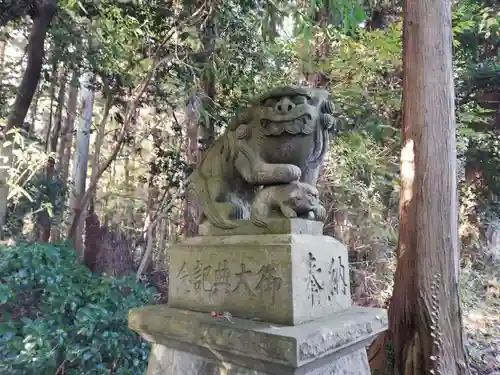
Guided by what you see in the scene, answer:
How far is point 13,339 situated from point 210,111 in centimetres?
235

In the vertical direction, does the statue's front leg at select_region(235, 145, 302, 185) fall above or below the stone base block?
above

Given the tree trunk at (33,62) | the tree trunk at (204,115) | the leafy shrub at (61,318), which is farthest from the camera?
the tree trunk at (204,115)

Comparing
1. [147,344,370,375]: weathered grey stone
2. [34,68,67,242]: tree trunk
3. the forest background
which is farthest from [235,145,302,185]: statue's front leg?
[34,68,67,242]: tree trunk

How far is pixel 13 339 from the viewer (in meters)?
2.32

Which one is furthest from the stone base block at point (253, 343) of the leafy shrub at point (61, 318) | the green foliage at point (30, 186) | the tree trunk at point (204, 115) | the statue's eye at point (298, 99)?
the green foliage at point (30, 186)

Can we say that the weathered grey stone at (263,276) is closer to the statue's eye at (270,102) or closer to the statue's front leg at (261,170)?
the statue's front leg at (261,170)

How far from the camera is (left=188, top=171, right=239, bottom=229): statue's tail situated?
181cm

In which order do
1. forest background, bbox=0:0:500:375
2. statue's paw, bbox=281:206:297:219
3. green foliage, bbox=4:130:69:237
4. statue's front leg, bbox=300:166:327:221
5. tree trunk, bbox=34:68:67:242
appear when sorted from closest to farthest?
statue's paw, bbox=281:206:297:219, statue's front leg, bbox=300:166:327:221, forest background, bbox=0:0:500:375, green foliage, bbox=4:130:69:237, tree trunk, bbox=34:68:67:242

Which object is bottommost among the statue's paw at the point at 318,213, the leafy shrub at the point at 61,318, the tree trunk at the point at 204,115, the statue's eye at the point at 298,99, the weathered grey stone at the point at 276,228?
the leafy shrub at the point at 61,318

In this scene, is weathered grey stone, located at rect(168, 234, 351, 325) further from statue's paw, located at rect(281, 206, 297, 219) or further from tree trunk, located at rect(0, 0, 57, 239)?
tree trunk, located at rect(0, 0, 57, 239)

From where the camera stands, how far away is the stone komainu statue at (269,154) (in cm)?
171

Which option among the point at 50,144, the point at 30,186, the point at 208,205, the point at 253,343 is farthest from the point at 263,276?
the point at 50,144

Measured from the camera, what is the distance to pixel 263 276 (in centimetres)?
157

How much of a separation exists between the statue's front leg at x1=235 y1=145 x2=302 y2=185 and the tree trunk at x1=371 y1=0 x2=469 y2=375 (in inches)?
76.7
